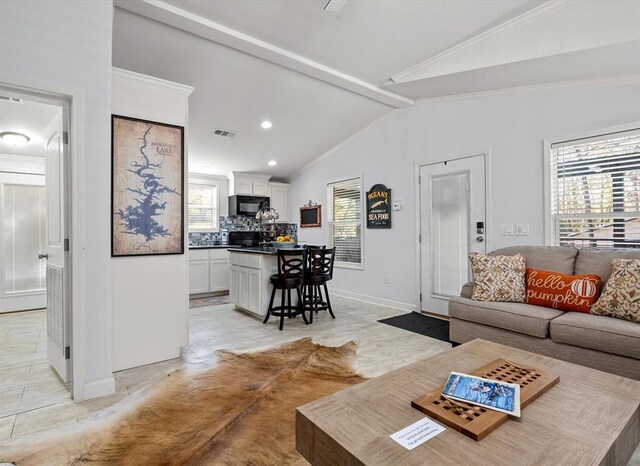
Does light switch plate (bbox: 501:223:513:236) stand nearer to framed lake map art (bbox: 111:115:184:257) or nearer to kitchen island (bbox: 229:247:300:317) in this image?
kitchen island (bbox: 229:247:300:317)

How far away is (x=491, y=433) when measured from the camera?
120cm

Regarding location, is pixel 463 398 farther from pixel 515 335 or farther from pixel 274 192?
pixel 274 192

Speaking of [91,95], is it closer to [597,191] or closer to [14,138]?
[14,138]

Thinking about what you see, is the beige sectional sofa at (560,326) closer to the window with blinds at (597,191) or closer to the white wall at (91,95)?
the window with blinds at (597,191)

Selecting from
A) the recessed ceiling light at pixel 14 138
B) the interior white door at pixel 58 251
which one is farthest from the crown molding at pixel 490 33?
the recessed ceiling light at pixel 14 138

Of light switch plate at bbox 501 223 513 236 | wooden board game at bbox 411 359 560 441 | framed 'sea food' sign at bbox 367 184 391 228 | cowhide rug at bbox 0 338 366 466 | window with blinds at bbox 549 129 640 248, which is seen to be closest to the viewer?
wooden board game at bbox 411 359 560 441

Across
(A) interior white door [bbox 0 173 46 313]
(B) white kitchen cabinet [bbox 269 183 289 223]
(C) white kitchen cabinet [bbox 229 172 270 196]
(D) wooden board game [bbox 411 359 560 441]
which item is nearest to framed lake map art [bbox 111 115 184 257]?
(D) wooden board game [bbox 411 359 560 441]

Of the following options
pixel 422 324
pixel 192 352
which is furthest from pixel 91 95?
pixel 422 324

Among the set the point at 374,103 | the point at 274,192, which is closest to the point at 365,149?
the point at 374,103

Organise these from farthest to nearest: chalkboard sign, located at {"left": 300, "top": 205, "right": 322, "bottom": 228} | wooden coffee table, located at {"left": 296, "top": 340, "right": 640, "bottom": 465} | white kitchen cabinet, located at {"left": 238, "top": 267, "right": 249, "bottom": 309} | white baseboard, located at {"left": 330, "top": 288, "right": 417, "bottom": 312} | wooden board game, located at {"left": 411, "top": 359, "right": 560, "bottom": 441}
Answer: chalkboard sign, located at {"left": 300, "top": 205, "right": 322, "bottom": 228} → white baseboard, located at {"left": 330, "top": 288, "right": 417, "bottom": 312} → white kitchen cabinet, located at {"left": 238, "top": 267, "right": 249, "bottom": 309} → wooden board game, located at {"left": 411, "top": 359, "right": 560, "bottom": 441} → wooden coffee table, located at {"left": 296, "top": 340, "right": 640, "bottom": 465}

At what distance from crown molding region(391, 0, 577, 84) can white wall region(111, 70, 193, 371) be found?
99.9 inches

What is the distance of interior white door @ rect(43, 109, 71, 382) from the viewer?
2422mm

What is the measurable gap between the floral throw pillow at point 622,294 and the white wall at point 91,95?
12.3ft

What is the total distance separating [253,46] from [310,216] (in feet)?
12.5
